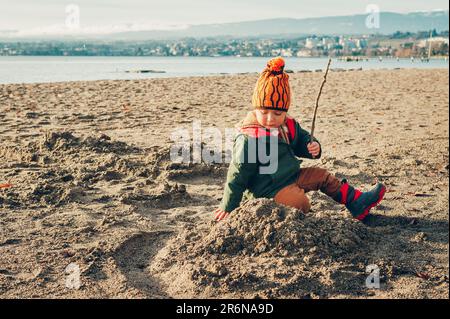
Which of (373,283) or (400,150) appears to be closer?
(373,283)

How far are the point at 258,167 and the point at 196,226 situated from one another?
2.43ft

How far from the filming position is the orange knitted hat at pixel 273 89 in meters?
3.57

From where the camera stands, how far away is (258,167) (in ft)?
12.0

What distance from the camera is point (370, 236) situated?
362cm

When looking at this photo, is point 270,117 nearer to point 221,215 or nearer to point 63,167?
point 221,215

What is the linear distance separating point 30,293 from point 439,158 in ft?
15.8

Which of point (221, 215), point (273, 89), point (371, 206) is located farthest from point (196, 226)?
point (371, 206)

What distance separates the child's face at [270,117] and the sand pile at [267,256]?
0.55 metres

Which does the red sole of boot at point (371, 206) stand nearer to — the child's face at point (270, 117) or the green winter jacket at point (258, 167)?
the green winter jacket at point (258, 167)

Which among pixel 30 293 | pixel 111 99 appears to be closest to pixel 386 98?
pixel 111 99

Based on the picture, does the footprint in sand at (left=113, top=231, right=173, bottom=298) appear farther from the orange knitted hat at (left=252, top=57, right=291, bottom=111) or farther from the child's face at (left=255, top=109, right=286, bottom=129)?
the orange knitted hat at (left=252, top=57, right=291, bottom=111)

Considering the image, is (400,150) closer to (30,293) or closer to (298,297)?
(298,297)

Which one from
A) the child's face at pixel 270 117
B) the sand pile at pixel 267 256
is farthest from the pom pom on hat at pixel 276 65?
the sand pile at pixel 267 256

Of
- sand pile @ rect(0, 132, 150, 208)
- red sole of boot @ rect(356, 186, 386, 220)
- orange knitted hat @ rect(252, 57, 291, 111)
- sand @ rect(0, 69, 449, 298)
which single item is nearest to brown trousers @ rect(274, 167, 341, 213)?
sand @ rect(0, 69, 449, 298)
